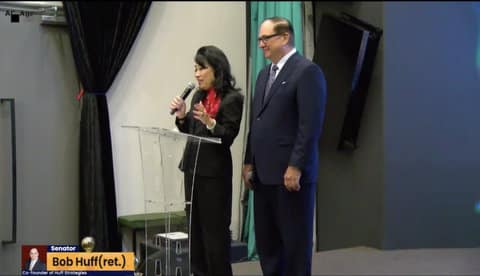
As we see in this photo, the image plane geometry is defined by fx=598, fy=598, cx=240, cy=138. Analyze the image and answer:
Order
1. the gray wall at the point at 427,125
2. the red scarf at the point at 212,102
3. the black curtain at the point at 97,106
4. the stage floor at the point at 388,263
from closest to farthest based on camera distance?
1. the red scarf at the point at 212,102
2. the black curtain at the point at 97,106
3. the stage floor at the point at 388,263
4. the gray wall at the point at 427,125

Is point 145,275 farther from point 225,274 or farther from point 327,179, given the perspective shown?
point 327,179

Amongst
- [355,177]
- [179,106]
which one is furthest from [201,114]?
[355,177]

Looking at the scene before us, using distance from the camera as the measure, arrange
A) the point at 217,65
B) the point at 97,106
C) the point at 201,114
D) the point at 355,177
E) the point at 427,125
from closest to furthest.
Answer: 1. the point at 201,114
2. the point at 217,65
3. the point at 97,106
4. the point at 427,125
5. the point at 355,177

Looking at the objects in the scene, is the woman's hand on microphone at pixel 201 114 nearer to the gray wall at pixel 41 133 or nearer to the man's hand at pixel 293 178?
the man's hand at pixel 293 178

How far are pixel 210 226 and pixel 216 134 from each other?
432 mm

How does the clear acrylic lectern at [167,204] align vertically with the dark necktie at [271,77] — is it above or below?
below

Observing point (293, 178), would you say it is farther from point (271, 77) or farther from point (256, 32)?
point (256, 32)

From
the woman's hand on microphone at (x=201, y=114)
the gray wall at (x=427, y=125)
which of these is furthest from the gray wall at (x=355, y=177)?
the woman's hand on microphone at (x=201, y=114)

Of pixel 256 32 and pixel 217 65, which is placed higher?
pixel 256 32

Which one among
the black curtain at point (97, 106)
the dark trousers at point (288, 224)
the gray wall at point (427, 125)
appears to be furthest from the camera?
the gray wall at point (427, 125)

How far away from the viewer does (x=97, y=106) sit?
3287mm

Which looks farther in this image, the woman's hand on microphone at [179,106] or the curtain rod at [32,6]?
the curtain rod at [32,6]

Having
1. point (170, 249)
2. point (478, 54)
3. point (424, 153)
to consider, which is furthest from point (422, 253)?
point (170, 249)

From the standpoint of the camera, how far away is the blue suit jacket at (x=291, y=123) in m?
2.63
